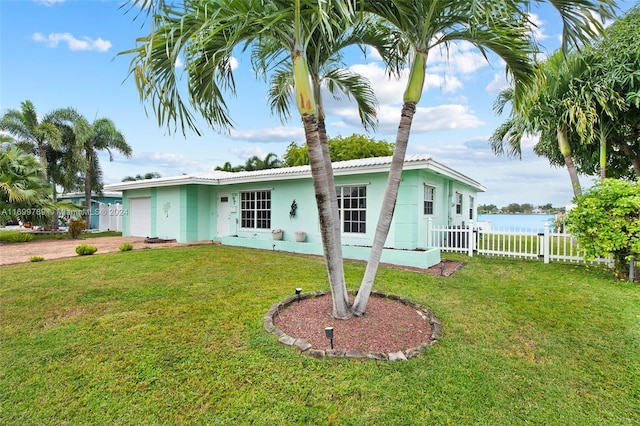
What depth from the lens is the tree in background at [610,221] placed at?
6.25m

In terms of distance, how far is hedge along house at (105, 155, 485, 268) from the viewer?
30.7 ft

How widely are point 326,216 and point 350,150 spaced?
24.6 meters

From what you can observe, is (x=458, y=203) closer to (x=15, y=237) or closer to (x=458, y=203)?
(x=458, y=203)

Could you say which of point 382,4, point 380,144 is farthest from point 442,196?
point 380,144

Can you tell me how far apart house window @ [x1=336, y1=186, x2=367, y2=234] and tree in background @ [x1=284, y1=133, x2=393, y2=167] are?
16.9m

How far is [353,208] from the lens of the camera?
10453 mm

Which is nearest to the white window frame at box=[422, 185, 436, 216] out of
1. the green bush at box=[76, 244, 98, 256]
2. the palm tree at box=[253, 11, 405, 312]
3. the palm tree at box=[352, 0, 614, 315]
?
the palm tree at box=[253, 11, 405, 312]

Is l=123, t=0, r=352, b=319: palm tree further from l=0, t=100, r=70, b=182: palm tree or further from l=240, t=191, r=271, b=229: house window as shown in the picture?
l=0, t=100, r=70, b=182: palm tree

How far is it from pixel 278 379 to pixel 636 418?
2.97m

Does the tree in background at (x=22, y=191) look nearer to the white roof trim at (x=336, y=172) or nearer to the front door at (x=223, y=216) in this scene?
the white roof trim at (x=336, y=172)

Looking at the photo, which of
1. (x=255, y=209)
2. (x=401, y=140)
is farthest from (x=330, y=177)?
(x=255, y=209)

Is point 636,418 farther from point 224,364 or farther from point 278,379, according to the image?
point 224,364

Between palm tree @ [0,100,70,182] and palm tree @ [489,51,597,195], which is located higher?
palm tree @ [0,100,70,182]

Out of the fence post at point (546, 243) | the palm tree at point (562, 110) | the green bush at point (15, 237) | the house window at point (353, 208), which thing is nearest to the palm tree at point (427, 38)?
the palm tree at point (562, 110)
